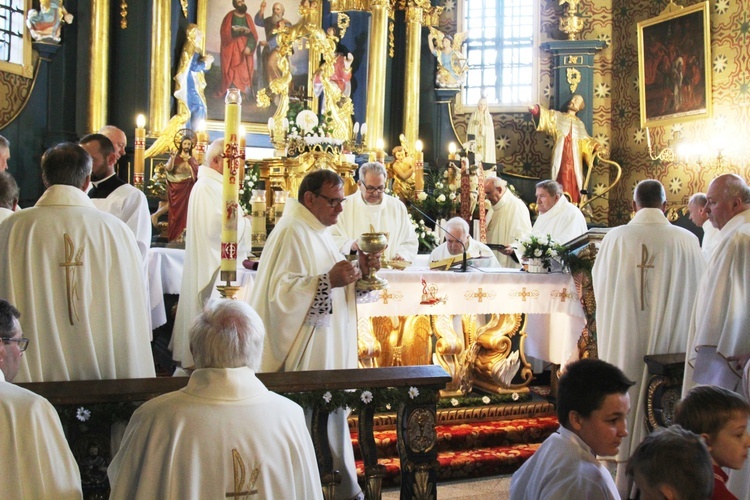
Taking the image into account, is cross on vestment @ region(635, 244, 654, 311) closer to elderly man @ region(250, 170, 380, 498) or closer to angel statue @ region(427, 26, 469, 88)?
elderly man @ region(250, 170, 380, 498)

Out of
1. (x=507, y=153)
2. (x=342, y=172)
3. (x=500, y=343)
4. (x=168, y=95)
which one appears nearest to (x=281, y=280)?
(x=500, y=343)

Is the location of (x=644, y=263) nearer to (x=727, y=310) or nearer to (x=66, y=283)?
(x=727, y=310)

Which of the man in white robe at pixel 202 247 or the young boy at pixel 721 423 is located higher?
the man in white robe at pixel 202 247

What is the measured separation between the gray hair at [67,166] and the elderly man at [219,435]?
1391 mm

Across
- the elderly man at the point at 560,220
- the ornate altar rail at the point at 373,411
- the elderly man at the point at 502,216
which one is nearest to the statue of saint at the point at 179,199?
the elderly man at the point at 502,216

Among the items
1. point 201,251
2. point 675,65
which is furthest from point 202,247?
point 675,65

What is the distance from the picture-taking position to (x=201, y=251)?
629cm

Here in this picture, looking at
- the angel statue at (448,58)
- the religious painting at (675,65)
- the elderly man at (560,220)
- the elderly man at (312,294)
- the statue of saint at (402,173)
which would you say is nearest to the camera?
the elderly man at (312,294)

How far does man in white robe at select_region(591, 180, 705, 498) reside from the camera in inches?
207

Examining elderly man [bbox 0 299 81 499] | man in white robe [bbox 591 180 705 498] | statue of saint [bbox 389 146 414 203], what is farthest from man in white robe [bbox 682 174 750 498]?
statue of saint [bbox 389 146 414 203]

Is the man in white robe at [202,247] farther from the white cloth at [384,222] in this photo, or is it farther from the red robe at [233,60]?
the red robe at [233,60]

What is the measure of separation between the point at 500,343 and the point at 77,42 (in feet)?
23.6

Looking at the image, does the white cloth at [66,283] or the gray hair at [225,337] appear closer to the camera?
the gray hair at [225,337]

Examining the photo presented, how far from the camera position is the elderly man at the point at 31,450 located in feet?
7.38
